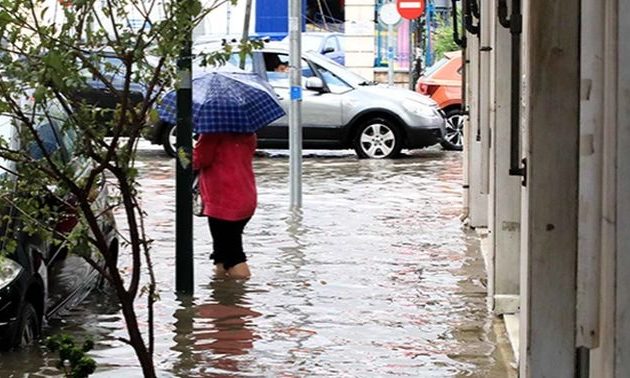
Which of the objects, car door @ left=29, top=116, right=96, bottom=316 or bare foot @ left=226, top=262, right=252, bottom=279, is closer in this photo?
car door @ left=29, top=116, right=96, bottom=316

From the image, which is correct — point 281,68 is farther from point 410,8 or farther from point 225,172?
point 225,172

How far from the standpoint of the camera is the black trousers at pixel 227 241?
11.0m

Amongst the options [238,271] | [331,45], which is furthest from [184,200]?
[331,45]

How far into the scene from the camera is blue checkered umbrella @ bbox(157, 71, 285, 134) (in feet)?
35.3

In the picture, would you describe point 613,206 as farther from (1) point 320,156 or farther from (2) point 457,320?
(1) point 320,156

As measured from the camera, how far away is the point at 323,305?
1022 cm

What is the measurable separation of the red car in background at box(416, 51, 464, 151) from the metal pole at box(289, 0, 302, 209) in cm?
823

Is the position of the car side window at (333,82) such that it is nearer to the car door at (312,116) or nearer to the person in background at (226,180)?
the car door at (312,116)

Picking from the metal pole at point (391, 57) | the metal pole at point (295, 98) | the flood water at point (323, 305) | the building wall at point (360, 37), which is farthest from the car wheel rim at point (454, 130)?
the building wall at point (360, 37)

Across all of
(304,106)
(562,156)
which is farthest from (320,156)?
(562,156)

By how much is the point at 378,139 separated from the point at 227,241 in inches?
450

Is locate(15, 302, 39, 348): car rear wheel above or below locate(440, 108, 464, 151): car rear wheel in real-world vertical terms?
below

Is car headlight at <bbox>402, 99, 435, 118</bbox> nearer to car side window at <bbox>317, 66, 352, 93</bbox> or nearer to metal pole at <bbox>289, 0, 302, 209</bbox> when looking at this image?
car side window at <bbox>317, 66, 352, 93</bbox>

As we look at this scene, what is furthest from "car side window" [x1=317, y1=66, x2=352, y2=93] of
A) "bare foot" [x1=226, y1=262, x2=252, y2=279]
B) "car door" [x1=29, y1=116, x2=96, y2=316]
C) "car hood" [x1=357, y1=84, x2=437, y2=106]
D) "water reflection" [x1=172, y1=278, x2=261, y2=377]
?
"car door" [x1=29, y1=116, x2=96, y2=316]
